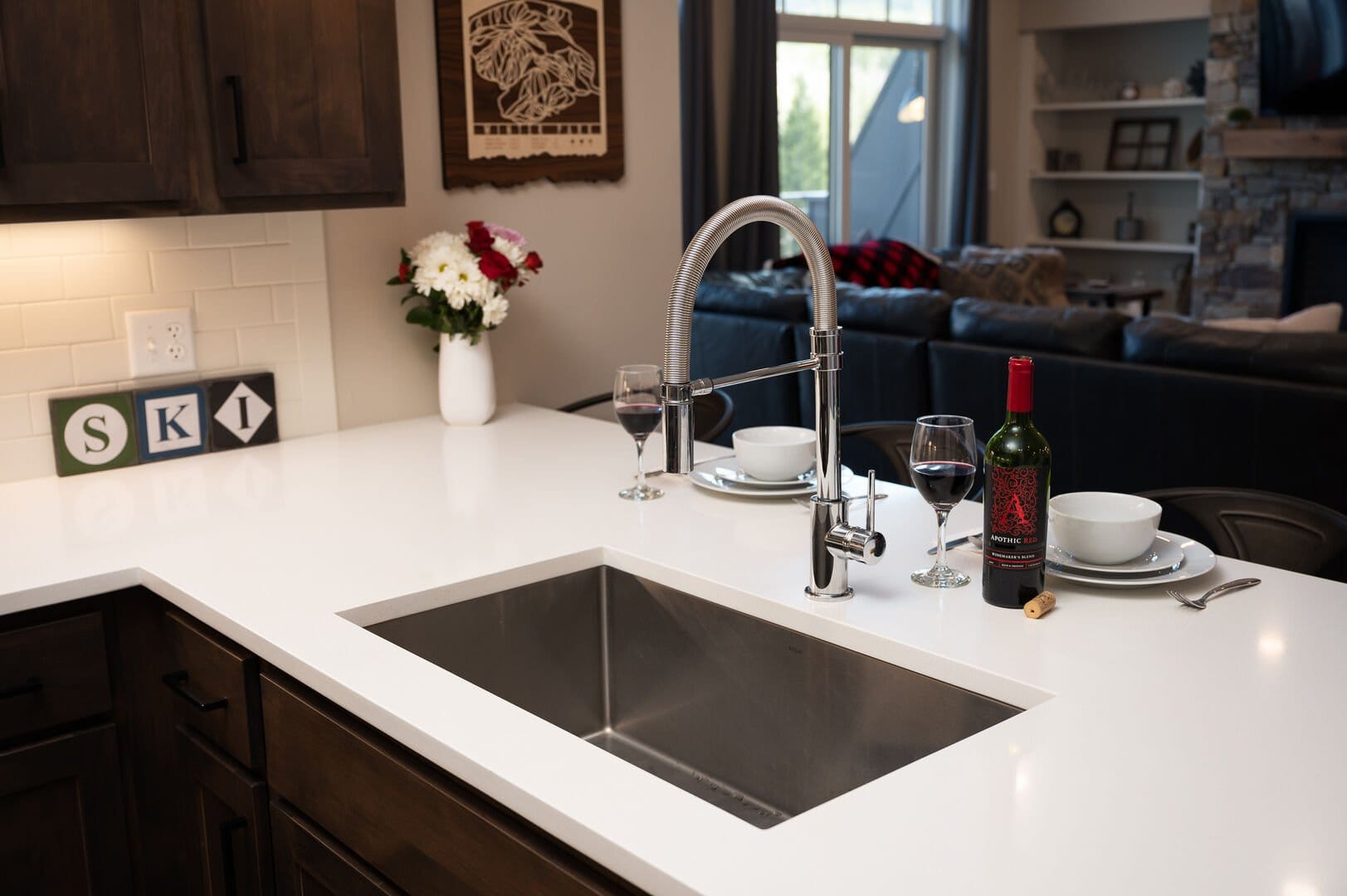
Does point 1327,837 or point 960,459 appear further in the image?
point 960,459

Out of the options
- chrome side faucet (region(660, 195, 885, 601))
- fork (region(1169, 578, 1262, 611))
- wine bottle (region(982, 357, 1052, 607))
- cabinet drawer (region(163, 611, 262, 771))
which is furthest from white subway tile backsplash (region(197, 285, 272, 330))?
fork (region(1169, 578, 1262, 611))

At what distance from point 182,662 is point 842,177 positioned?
257 inches

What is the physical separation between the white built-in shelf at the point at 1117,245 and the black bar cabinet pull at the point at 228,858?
7509 mm

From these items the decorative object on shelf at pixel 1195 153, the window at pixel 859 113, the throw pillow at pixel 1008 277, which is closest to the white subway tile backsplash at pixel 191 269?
the throw pillow at pixel 1008 277

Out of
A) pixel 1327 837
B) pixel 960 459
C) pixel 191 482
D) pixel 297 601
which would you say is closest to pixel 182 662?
pixel 297 601

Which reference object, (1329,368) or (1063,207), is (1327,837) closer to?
(1329,368)

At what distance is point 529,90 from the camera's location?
272 centimetres

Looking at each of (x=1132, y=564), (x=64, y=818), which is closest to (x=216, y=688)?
(x=64, y=818)

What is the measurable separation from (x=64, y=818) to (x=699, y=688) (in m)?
0.89

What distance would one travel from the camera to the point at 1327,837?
100cm

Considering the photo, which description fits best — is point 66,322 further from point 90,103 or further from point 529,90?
point 529,90

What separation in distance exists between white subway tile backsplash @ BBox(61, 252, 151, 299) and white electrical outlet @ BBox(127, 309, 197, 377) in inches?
2.1

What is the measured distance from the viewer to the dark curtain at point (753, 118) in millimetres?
6754

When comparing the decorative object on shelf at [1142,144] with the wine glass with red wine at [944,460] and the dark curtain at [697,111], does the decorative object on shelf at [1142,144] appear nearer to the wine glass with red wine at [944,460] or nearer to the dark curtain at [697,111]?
the dark curtain at [697,111]
